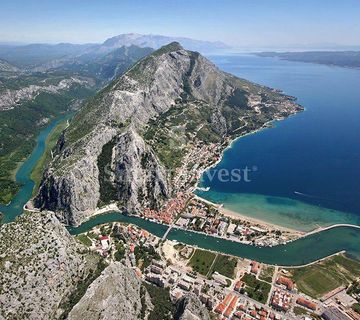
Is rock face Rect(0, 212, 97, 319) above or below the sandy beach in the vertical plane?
above

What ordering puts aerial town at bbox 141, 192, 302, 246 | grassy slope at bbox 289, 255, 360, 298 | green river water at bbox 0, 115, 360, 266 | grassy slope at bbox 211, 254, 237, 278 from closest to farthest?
grassy slope at bbox 289, 255, 360, 298, grassy slope at bbox 211, 254, 237, 278, green river water at bbox 0, 115, 360, 266, aerial town at bbox 141, 192, 302, 246

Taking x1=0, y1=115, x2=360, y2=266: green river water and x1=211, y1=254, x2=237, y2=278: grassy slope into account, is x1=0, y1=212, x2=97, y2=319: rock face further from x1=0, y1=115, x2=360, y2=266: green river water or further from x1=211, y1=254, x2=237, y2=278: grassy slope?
x1=0, y1=115, x2=360, y2=266: green river water

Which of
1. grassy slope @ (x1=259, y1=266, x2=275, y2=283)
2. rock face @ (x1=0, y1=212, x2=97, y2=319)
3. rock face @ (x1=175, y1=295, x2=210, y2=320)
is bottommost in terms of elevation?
grassy slope @ (x1=259, y1=266, x2=275, y2=283)

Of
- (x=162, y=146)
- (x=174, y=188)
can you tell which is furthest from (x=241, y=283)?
(x=162, y=146)

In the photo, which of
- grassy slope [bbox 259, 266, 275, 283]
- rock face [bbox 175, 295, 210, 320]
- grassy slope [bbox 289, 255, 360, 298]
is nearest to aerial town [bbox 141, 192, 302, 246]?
grassy slope [bbox 259, 266, 275, 283]

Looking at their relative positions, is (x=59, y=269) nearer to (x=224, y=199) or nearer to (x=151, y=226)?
(x=151, y=226)

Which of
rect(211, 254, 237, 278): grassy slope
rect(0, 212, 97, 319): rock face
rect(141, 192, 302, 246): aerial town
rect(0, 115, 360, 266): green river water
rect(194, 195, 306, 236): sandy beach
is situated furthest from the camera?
rect(194, 195, 306, 236): sandy beach

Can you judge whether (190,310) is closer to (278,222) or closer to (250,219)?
(250,219)

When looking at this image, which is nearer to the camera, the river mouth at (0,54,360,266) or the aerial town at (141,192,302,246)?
the river mouth at (0,54,360,266)
